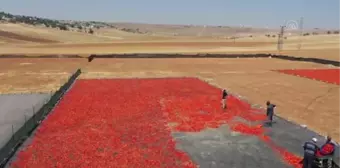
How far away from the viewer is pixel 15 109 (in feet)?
89.1

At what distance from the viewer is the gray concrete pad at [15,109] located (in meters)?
21.3

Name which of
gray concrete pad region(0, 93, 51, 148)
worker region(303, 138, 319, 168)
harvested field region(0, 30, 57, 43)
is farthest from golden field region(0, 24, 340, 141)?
harvested field region(0, 30, 57, 43)

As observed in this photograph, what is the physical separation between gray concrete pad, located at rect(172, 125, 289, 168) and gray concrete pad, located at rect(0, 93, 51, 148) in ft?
29.0

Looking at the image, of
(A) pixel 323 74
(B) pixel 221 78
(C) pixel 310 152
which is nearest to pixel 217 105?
(C) pixel 310 152

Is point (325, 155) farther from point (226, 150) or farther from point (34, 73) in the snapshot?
point (34, 73)

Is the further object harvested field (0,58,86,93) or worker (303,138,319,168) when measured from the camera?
harvested field (0,58,86,93)

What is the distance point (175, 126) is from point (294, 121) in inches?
290

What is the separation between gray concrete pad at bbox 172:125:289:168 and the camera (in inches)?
636

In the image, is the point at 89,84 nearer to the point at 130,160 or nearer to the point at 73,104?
the point at 73,104


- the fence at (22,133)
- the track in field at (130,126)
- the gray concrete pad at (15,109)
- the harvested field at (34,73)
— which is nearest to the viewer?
the fence at (22,133)

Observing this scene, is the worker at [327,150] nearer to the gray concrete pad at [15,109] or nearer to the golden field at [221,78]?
the golden field at [221,78]

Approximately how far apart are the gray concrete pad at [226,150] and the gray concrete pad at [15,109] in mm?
8844

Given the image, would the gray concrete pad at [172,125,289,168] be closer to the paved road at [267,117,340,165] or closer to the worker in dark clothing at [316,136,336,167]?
the paved road at [267,117,340,165]

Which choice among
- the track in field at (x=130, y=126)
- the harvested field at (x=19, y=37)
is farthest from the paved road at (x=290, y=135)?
the harvested field at (x=19, y=37)
